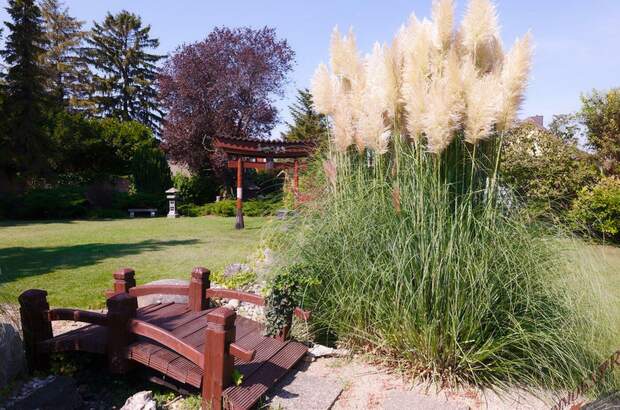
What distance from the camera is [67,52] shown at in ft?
94.9

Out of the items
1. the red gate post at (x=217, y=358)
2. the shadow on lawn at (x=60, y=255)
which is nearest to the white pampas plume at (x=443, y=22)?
the red gate post at (x=217, y=358)

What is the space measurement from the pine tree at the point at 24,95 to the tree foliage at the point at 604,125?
18.7 metres

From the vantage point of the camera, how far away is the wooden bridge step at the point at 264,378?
2.08 meters

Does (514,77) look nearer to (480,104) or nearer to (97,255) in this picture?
(480,104)

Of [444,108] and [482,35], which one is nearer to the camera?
[444,108]

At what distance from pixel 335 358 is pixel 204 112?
58.1 feet

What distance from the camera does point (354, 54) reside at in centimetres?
306

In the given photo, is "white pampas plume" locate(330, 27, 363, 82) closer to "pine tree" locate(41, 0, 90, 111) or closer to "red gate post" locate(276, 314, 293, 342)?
"red gate post" locate(276, 314, 293, 342)

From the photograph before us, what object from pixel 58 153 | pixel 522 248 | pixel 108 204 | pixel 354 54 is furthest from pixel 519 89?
pixel 58 153

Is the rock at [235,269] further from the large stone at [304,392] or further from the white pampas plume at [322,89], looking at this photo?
the white pampas plume at [322,89]

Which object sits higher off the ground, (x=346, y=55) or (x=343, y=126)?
(x=346, y=55)

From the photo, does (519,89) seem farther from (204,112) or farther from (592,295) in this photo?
(204,112)

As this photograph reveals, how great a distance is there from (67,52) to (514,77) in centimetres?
3359

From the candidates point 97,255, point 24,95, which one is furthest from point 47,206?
point 97,255
